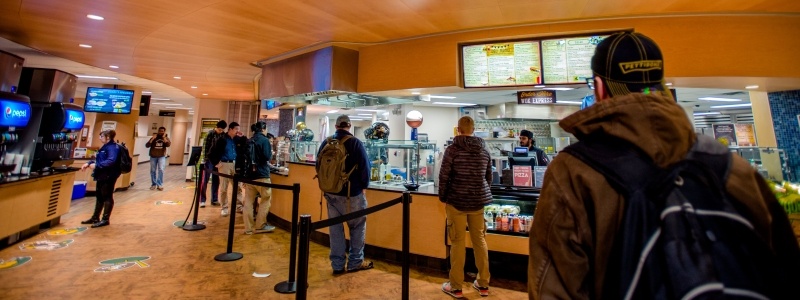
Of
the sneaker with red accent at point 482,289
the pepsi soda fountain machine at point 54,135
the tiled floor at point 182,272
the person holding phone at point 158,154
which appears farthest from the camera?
the person holding phone at point 158,154

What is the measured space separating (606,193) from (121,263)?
478 centimetres

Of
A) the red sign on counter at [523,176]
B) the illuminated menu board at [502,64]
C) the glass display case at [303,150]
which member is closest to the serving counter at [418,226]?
the red sign on counter at [523,176]

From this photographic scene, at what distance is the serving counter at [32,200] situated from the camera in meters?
3.79

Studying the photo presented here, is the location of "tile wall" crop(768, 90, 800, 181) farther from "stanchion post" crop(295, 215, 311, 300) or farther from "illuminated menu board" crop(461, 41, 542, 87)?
"stanchion post" crop(295, 215, 311, 300)

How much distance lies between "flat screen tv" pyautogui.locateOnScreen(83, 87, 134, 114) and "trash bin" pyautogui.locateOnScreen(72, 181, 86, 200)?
1.89m

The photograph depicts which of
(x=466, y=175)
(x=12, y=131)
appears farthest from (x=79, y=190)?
(x=466, y=175)

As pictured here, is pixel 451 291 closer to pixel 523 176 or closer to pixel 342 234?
pixel 342 234

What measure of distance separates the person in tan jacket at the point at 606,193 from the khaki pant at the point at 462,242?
7.09 ft

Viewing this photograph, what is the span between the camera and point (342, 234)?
3494 millimetres

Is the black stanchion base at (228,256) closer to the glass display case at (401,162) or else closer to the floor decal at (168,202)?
the glass display case at (401,162)

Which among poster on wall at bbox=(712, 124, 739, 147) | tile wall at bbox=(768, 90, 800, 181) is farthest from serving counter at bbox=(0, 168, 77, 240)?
tile wall at bbox=(768, 90, 800, 181)

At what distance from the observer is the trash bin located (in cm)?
692

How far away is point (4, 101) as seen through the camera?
161 inches

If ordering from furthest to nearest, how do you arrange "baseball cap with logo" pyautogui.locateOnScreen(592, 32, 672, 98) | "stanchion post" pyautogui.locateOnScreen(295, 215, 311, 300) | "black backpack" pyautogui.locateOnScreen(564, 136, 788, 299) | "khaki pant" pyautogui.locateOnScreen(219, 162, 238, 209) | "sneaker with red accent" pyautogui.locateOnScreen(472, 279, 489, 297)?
"khaki pant" pyautogui.locateOnScreen(219, 162, 238, 209)
"sneaker with red accent" pyautogui.locateOnScreen(472, 279, 489, 297)
"stanchion post" pyautogui.locateOnScreen(295, 215, 311, 300)
"baseball cap with logo" pyautogui.locateOnScreen(592, 32, 672, 98)
"black backpack" pyautogui.locateOnScreen(564, 136, 788, 299)
